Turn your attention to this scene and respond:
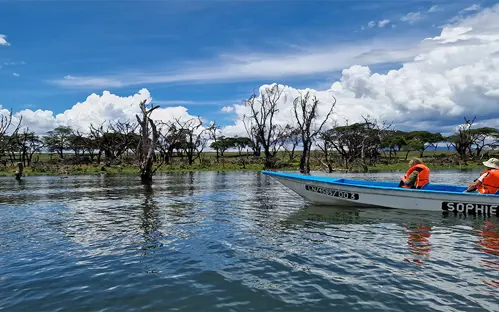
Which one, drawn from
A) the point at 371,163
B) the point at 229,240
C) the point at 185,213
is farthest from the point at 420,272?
the point at 371,163

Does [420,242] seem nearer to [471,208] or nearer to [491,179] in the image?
[471,208]

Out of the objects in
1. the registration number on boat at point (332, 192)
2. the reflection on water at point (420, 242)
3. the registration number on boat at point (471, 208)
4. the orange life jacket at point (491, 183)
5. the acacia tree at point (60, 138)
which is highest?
the acacia tree at point (60, 138)

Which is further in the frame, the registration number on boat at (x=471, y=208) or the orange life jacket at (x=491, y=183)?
the orange life jacket at (x=491, y=183)

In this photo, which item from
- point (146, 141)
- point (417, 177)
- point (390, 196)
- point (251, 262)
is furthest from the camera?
point (146, 141)

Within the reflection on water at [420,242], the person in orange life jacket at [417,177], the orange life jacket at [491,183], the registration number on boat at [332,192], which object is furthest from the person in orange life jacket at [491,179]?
the registration number on boat at [332,192]

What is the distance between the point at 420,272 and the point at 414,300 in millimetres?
1505

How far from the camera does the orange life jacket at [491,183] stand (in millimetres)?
13878

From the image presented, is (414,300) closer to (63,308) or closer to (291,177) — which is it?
(63,308)

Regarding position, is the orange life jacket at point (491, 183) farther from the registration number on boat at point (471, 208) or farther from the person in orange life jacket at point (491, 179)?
the registration number on boat at point (471, 208)

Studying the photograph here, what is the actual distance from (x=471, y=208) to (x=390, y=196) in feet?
9.14

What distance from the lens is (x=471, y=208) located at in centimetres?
1380

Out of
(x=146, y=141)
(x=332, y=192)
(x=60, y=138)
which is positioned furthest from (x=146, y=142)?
(x=60, y=138)

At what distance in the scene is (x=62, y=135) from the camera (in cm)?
9038

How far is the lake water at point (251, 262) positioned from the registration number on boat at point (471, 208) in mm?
541
